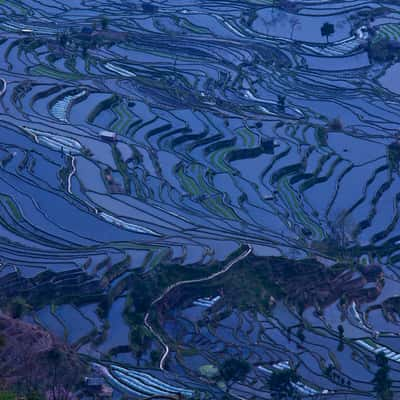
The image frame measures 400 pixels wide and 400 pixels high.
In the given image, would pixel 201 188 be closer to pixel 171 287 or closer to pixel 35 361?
pixel 171 287

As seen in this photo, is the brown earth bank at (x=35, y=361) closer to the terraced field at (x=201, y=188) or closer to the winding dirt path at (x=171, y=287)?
the terraced field at (x=201, y=188)

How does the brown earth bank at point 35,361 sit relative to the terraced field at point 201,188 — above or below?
Result: above

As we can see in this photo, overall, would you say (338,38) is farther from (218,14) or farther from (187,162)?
(187,162)

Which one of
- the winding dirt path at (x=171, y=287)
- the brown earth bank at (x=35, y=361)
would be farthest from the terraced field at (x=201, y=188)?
the brown earth bank at (x=35, y=361)

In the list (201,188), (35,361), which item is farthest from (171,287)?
(201,188)

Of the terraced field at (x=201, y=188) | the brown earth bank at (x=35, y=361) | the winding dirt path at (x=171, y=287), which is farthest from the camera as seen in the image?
the terraced field at (x=201, y=188)

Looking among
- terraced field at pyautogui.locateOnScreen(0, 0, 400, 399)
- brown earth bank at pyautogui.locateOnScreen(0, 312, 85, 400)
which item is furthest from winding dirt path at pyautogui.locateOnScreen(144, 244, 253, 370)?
brown earth bank at pyautogui.locateOnScreen(0, 312, 85, 400)

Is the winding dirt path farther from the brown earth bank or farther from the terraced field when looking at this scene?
the brown earth bank
